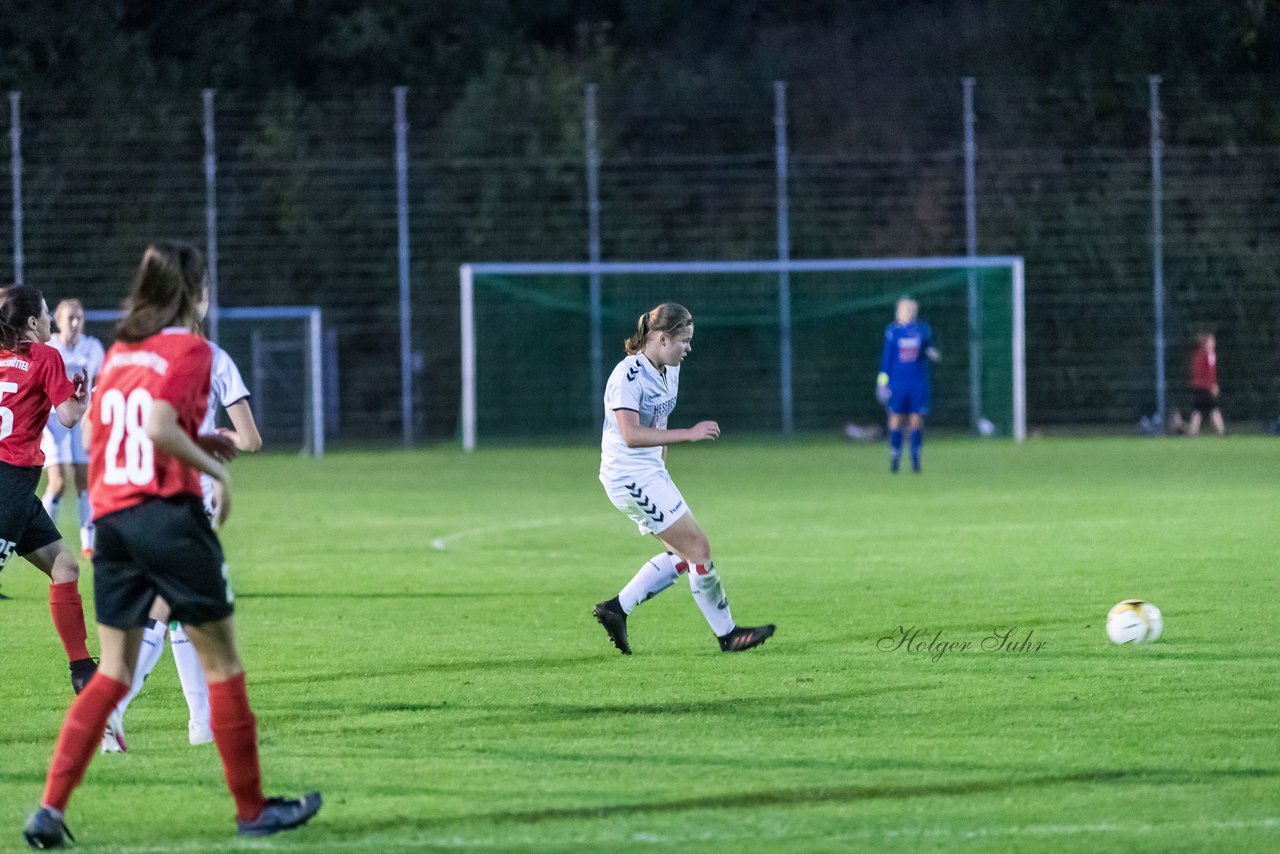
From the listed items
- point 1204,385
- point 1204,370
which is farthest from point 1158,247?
point 1204,385

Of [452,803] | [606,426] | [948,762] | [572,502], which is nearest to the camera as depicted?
[452,803]

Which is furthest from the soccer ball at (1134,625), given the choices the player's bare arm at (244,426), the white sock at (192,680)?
the white sock at (192,680)

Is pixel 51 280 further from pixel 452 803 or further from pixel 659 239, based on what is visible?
Result: pixel 452 803

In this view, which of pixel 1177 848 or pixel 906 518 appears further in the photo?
pixel 906 518

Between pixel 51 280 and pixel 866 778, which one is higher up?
pixel 51 280

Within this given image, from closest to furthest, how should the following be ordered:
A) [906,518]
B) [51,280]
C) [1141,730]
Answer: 1. [1141,730]
2. [906,518]
3. [51,280]

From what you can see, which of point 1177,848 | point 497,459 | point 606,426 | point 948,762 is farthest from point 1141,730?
point 497,459

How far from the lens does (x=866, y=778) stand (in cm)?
608

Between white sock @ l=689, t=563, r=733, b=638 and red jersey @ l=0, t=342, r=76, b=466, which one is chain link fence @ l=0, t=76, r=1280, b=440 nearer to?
white sock @ l=689, t=563, r=733, b=638

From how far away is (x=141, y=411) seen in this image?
5.25 metres

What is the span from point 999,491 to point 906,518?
10.2 feet

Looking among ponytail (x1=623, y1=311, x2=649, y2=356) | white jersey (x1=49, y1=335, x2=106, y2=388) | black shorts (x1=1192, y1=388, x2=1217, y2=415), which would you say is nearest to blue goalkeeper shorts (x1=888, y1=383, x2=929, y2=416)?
black shorts (x1=1192, y1=388, x2=1217, y2=415)

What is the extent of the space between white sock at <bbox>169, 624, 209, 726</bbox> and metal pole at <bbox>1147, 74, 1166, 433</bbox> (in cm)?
2605

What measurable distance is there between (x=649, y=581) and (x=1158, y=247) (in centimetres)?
2393
